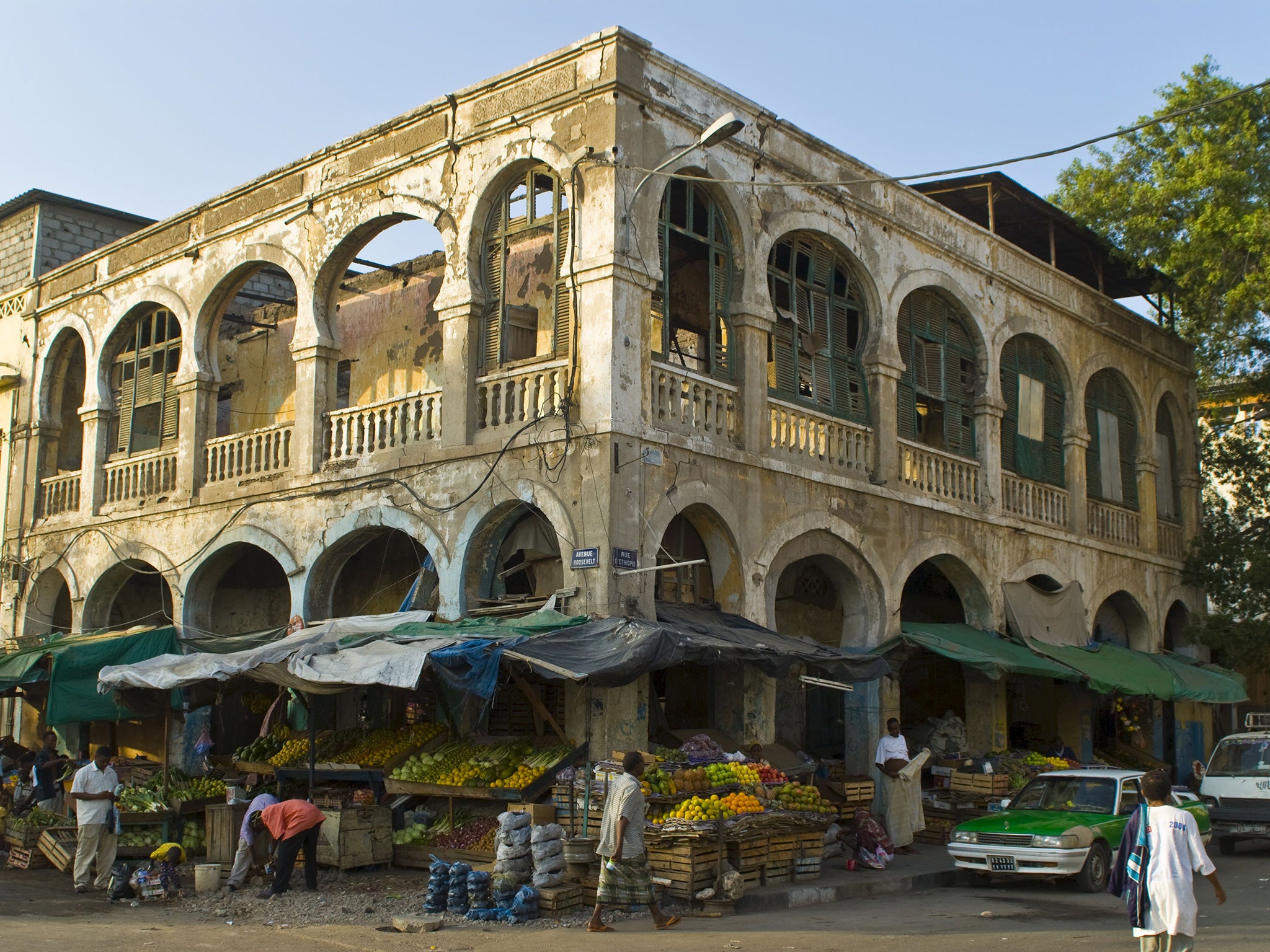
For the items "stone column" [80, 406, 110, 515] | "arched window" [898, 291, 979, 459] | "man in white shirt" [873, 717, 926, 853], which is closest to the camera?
"man in white shirt" [873, 717, 926, 853]

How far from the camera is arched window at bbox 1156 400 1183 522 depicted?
82.1ft

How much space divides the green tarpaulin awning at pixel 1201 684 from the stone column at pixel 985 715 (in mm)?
3179

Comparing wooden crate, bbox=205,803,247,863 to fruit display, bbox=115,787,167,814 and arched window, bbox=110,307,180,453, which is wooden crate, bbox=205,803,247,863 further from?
arched window, bbox=110,307,180,453

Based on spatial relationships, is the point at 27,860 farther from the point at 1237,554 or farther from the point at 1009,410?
the point at 1237,554

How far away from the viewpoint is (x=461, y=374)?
15.1m

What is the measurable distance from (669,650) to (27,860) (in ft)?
25.8

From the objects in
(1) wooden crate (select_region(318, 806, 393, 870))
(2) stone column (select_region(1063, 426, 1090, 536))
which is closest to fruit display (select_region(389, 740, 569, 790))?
(1) wooden crate (select_region(318, 806, 393, 870))

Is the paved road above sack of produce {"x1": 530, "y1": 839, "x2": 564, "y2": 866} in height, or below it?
below

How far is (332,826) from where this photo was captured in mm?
13211

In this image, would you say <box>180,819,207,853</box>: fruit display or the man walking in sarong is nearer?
the man walking in sarong

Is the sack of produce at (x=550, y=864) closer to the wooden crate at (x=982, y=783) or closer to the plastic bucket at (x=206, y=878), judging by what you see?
the plastic bucket at (x=206, y=878)

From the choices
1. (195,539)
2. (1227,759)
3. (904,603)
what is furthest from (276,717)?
(1227,759)

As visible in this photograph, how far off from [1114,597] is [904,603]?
4.46m

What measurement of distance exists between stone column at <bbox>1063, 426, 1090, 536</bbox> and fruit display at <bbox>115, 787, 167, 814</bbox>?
1481 centimetres
